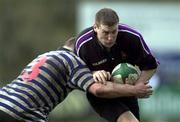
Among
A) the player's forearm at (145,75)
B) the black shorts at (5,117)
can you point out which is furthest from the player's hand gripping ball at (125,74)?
the black shorts at (5,117)

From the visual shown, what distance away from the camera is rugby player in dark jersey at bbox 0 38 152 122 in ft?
34.8

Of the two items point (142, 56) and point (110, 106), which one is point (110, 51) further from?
point (110, 106)

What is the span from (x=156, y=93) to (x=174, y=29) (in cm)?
234

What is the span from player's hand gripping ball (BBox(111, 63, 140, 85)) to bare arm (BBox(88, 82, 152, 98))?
5.2 inches

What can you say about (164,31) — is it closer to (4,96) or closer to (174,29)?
(174,29)

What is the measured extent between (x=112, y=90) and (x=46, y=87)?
0.64 metres

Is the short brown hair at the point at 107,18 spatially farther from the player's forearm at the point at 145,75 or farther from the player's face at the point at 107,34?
the player's forearm at the point at 145,75

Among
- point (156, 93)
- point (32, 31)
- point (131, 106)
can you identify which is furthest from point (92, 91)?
point (32, 31)

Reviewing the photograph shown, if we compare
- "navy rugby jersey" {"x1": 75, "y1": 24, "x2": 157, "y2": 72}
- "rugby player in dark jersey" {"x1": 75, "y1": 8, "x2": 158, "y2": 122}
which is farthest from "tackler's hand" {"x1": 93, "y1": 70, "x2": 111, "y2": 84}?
"navy rugby jersey" {"x1": 75, "y1": 24, "x2": 157, "y2": 72}

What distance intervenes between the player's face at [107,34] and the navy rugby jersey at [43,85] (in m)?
0.31

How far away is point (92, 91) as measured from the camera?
422 inches

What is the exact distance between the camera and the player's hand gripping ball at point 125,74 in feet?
35.7

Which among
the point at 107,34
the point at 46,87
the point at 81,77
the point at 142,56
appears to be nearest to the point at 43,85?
the point at 46,87

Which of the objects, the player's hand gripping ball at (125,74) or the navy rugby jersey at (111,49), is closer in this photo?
the player's hand gripping ball at (125,74)
